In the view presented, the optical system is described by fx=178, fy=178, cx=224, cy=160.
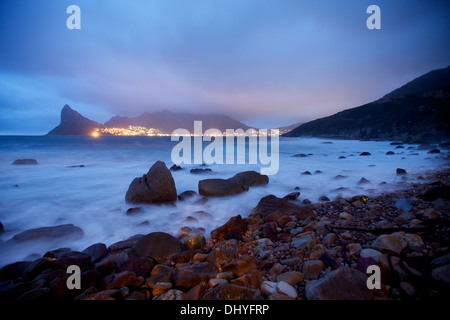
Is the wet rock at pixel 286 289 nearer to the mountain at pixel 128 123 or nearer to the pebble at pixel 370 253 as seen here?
the pebble at pixel 370 253

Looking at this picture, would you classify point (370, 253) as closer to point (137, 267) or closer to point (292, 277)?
point (292, 277)

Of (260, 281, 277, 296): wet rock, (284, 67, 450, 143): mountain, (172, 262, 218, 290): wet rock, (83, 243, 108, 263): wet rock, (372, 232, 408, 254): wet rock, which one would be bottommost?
(83, 243, 108, 263): wet rock

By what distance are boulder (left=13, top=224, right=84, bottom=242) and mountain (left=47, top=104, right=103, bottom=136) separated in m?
149

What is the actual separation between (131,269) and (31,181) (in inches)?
362

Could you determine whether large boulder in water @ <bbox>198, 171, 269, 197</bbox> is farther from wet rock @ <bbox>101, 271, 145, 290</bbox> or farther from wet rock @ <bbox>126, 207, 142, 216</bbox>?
wet rock @ <bbox>101, 271, 145, 290</bbox>

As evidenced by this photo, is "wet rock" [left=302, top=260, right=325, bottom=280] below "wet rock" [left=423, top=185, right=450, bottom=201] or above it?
below

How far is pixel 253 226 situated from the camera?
3.36m

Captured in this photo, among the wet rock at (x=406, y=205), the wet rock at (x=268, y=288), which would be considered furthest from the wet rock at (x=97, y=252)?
the wet rock at (x=406, y=205)

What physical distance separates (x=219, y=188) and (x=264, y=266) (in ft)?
11.9

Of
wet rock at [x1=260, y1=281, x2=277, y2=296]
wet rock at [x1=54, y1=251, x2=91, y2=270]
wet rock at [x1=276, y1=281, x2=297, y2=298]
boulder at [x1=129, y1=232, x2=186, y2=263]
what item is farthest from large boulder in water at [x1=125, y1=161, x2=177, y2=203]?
wet rock at [x1=276, y1=281, x2=297, y2=298]

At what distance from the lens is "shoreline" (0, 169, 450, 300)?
161cm

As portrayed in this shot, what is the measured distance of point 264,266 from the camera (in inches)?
85.3

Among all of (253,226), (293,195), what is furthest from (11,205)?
(293,195)
